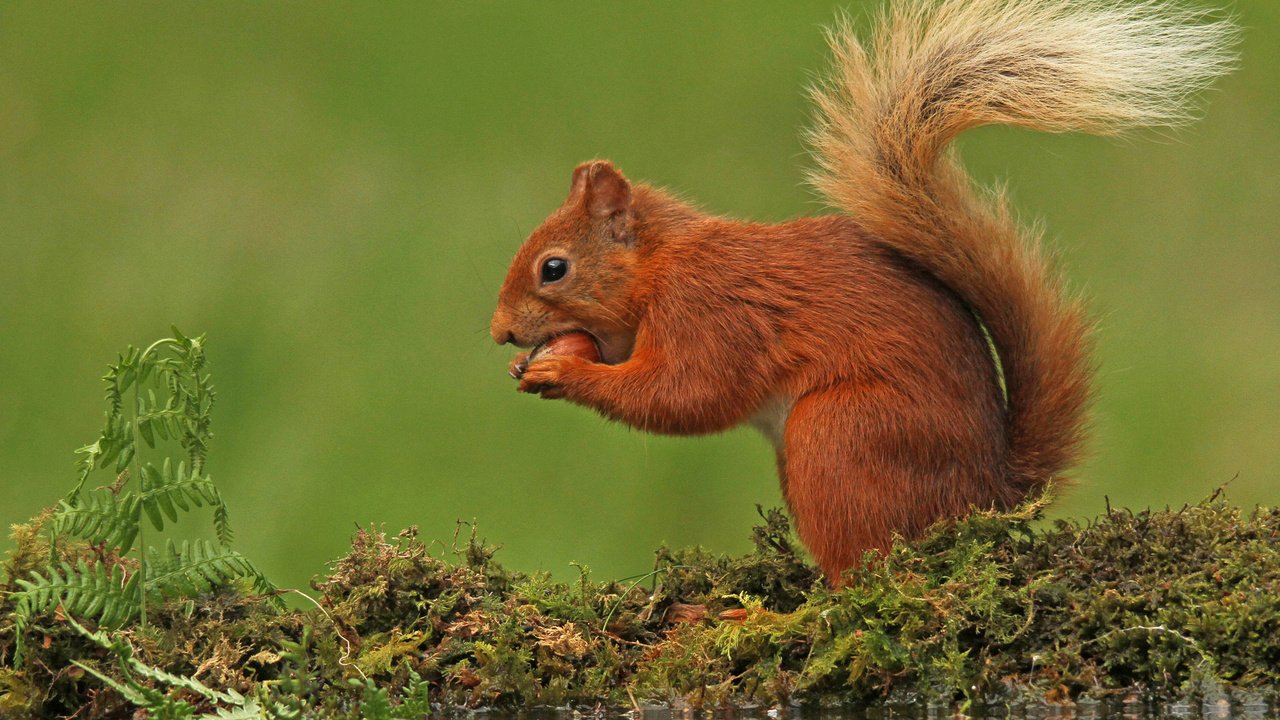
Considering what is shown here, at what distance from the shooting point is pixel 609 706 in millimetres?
2285

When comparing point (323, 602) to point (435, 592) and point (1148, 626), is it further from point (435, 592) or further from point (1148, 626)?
point (1148, 626)

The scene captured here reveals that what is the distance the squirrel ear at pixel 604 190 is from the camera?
2.96m

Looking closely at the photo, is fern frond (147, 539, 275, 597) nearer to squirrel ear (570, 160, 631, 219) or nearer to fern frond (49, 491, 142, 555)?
fern frond (49, 491, 142, 555)

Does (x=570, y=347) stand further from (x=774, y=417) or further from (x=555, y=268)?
(x=774, y=417)

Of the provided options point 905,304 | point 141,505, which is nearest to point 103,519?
point 141,505

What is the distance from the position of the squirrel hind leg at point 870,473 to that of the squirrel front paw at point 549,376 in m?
0.52

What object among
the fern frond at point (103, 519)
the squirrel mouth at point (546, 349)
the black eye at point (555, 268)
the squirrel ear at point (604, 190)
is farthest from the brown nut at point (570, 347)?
the fern frond at point (103, 519)

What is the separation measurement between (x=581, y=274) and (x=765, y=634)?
0.99 m

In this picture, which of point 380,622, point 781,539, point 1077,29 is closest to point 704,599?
point 781,539

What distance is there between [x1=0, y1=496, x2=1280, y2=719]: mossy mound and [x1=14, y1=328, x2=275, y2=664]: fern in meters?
0.09

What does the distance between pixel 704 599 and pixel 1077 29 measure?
138 cm

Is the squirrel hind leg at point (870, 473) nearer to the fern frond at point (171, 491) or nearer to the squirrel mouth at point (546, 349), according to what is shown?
the squirrel mouth at point (546, 349)

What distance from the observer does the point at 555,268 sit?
296 centimetres

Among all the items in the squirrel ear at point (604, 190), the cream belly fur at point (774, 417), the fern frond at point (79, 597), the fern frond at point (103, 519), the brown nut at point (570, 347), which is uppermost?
the squirrel ear at point (604, 190)
